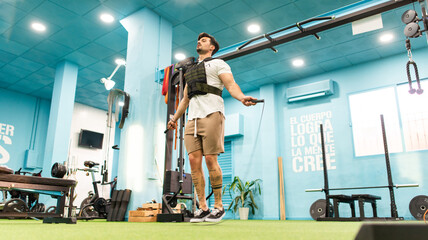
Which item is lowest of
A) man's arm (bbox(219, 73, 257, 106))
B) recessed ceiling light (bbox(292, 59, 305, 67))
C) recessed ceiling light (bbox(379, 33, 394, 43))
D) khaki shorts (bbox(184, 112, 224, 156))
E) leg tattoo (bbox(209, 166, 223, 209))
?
leg tattoo (bbox(209, 166, 223, 209))

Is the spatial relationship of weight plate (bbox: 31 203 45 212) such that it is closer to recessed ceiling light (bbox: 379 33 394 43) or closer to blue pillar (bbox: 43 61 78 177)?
blue pillar (bbox: 43 61 78 177)

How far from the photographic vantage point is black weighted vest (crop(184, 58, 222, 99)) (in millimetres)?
2428

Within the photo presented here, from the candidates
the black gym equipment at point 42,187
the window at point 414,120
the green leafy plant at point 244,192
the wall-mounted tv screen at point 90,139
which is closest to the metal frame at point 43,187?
the black gym equipment at point 42,187

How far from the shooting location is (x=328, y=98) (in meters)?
7.33

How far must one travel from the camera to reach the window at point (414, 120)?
6059 millimetres

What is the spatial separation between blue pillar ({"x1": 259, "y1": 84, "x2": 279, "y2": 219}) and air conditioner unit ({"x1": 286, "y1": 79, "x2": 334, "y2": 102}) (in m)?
0.50

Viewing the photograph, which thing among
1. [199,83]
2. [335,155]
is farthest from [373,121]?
[199,83]

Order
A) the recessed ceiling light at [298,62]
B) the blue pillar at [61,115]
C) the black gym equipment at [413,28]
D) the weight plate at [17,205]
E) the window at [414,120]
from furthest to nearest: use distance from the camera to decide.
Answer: the recessed ceiling light at [298,62] → the blue pillar at [61,115] → the window at [414,120] → the weight plate at [17,205] → the black gym equipment at [413,28]

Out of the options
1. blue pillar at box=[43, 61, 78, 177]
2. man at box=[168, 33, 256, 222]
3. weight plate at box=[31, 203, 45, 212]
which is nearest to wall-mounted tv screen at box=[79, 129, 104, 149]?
blue pillar at box=[43, 61, 78, 177]

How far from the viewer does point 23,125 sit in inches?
345

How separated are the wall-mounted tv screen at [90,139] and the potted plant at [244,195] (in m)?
4.46

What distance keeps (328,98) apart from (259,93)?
184 centimetres

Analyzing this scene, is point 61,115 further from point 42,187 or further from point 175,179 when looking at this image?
point 42,187

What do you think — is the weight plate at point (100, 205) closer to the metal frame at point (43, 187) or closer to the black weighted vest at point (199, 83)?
the metal frame at point (43, 187)
